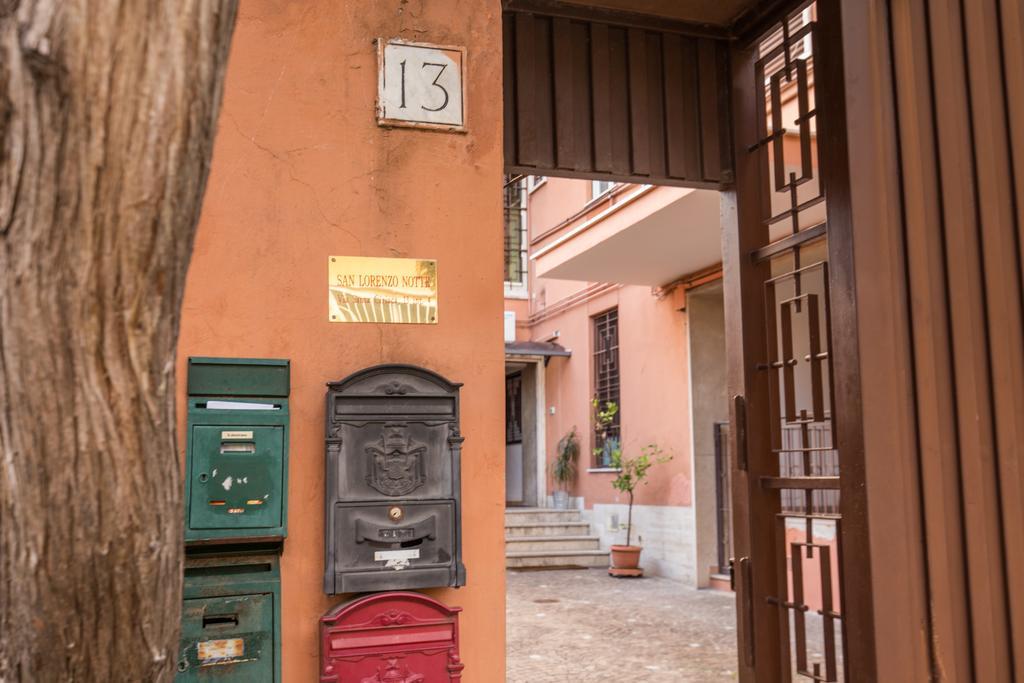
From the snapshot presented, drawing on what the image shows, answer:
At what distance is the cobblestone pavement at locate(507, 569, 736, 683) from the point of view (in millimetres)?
7469

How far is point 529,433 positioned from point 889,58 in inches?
570

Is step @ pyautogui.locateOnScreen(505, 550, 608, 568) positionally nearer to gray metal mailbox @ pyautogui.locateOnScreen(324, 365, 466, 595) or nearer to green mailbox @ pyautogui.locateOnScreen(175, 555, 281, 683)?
gray metal mailbox @ pyautogui.locateOnScreen(324, 365, 466, 595)

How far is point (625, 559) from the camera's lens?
1309 cm

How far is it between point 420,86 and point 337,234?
0.80m

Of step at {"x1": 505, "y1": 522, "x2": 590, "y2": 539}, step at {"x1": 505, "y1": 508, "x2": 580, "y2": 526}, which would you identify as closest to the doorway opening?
step at {"x1": 505, "y1": 522, "x2": 590, "y2": 539}

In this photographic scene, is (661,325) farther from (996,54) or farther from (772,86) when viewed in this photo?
(996,54)

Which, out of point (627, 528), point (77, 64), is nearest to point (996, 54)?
point (77, 64)

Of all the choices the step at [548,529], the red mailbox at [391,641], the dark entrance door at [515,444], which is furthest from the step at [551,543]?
the red mailbox at [391,641]

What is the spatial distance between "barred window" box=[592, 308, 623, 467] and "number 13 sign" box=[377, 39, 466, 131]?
1036 cm

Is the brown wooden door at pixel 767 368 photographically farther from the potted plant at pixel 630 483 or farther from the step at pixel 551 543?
the step at pixel 551 543

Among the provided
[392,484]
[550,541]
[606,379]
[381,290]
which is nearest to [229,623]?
[392,484]

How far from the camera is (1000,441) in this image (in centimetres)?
346

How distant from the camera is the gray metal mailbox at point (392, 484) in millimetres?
4129

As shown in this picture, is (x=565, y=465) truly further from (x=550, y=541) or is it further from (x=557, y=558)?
(x=557, y=558)
